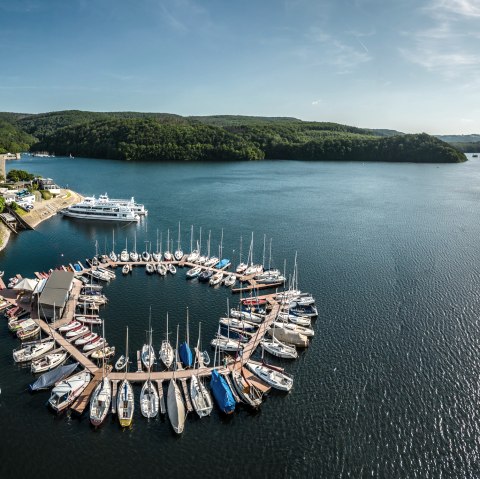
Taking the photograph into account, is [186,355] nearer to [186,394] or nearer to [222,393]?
[186,394]

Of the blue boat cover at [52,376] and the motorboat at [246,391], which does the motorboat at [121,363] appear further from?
the motorboat at [246,391]

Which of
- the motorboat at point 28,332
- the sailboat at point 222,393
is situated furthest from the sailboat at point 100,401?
the motorboat at point 28,332

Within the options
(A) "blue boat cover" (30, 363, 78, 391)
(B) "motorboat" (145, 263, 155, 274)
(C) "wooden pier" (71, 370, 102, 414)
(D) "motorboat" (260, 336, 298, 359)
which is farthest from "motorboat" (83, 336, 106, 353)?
(B) "motorboat" (145, 263, 155, 274)

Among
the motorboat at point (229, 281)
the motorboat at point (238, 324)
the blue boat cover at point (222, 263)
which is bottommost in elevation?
the motorboat at point (238, 324)

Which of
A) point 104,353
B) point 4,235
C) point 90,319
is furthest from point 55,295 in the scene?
point 4,235

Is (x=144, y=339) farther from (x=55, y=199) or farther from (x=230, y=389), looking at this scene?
(x=55, y=199)

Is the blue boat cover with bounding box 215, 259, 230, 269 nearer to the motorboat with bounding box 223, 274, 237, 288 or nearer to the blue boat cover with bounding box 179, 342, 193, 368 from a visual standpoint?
the motorboat with bounding box 223, 274, 237, 288
